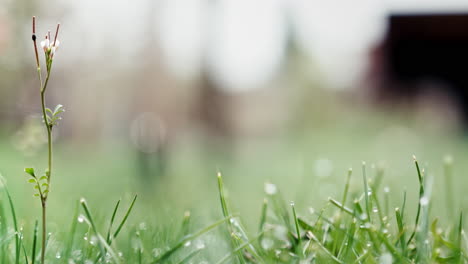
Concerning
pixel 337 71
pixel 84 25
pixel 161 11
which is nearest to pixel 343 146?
pixel 161 11

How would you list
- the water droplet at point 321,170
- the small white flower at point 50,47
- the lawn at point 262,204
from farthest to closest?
1. the water droplet at point 321,170
2. the lawn at point 262,204
3. the small white flower at point 50,47

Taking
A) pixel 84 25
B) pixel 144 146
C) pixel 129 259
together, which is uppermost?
pixel 84 25

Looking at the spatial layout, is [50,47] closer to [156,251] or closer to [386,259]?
[156,251]

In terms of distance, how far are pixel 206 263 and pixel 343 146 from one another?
7480 millimetres

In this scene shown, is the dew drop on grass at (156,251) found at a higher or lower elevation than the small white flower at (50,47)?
lower

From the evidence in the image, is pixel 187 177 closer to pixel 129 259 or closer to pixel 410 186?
pixel 410 186

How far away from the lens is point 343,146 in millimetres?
8000

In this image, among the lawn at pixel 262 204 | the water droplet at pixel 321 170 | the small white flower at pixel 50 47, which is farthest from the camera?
the water droplet at pixel 321 170

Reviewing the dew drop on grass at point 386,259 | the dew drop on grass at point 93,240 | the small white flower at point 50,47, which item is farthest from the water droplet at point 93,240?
the dew drop on grass at point 386,259

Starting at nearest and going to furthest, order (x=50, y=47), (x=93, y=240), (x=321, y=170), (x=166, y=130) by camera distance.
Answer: (x=50, y=47)
(x=93, y=240)
(x=321, y=170)
(x=166, y=130)

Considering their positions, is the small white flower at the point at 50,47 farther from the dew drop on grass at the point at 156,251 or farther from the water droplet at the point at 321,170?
the water droplet at the point at 321,170

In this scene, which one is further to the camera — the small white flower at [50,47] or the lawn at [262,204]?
the lawn at [262,204]

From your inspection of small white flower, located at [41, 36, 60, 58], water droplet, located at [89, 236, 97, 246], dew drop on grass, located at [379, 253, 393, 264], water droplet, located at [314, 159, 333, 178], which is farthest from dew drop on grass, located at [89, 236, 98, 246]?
water droplet, located at [314, 159, 333, 178]

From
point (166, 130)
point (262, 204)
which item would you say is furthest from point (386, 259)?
point (166, 130)
